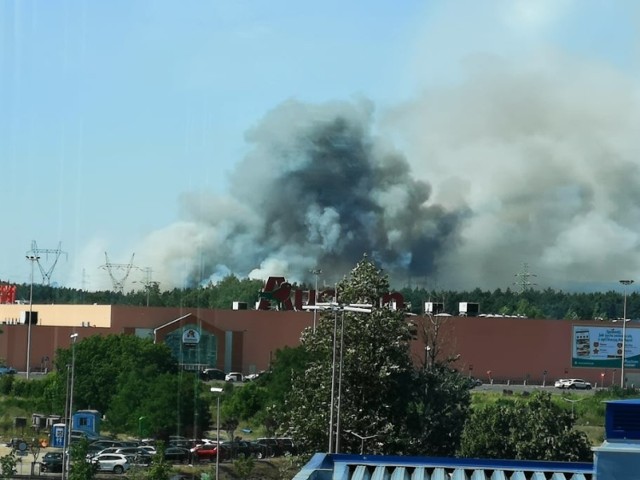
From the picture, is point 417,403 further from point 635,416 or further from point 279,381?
point 635,416

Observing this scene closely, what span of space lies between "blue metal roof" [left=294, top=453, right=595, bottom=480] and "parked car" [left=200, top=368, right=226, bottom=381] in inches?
1587

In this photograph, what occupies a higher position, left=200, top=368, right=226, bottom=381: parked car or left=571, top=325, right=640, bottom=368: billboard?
left=571, top=325, right=640, bottom=368: billboard

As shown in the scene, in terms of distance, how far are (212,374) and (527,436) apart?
29.6 metres

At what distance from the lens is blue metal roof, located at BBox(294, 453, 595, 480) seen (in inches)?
664

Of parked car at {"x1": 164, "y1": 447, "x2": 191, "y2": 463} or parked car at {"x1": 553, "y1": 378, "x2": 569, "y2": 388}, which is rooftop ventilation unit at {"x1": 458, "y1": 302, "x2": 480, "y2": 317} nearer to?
parked car at {"x1": 553, "y1": 378, "x2": 569, "y2": 388}

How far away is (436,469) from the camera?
1761cm

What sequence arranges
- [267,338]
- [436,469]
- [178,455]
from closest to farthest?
[436,469] < [178,455] < [267,338]

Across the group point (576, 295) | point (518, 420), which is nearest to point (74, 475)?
point (518, 420)

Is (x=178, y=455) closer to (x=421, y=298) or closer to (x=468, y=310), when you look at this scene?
(x=468, y=310)

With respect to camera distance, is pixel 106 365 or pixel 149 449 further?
pixel 106 365

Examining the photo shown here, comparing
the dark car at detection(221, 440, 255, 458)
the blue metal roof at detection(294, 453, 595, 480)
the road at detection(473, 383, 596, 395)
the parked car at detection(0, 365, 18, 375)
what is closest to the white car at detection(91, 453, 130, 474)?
the dark car at detection(221, 440, 255, 458)

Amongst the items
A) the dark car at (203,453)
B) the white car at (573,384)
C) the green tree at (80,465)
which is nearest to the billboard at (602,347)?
the white car at (573,384)

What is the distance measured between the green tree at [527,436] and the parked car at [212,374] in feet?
84.1

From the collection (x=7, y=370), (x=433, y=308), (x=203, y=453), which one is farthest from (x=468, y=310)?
(x=203, y=453)
